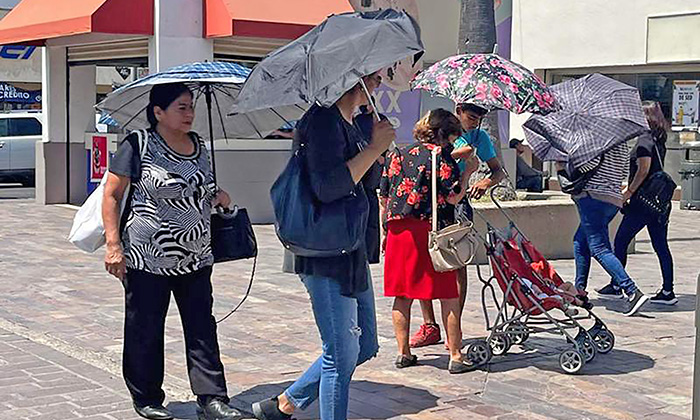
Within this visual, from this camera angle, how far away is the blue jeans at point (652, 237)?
9484mm

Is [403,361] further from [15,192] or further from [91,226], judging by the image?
[15,192]

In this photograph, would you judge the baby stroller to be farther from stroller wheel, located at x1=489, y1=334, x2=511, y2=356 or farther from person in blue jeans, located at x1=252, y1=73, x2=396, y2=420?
person in blue jeans, located at x1=252, y1=73, x2=396, y2=420

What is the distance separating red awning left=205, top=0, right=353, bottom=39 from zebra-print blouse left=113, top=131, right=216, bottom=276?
8.71 meters

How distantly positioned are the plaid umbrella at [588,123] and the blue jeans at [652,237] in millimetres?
1211

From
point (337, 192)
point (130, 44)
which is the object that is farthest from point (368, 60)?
point (130, 44)

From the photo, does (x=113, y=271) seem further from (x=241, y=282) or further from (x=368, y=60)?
(x=241, y=282)

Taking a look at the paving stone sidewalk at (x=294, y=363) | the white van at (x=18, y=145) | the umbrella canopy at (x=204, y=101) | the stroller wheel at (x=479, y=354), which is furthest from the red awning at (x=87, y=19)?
the stroller wheel at (x=479, y=354)

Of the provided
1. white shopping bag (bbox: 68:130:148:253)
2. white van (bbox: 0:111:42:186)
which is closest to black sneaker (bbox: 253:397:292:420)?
white shopping bag (bbox: 68:130:148:253)

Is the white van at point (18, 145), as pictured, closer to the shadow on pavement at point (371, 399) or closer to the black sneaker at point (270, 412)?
the shadow on pavement at point (371, 399)

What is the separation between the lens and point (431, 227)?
679 centimetres

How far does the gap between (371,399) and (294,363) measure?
0.99 m

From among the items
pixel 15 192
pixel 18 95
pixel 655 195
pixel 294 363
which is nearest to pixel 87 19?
pixel 655 195

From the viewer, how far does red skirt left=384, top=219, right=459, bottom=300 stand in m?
6.80

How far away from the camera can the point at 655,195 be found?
30.9 feet
